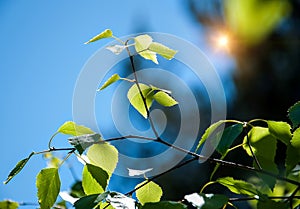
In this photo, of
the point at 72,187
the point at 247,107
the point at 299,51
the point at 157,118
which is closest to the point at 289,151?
the point at 72,187

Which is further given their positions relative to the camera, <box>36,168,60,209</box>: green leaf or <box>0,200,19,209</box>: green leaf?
<box>0,200,19,209</box>: green leaf

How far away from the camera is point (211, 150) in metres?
0.57

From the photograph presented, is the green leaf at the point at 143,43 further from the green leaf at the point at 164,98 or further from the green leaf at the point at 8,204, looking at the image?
the green leaf at the point at 8,204

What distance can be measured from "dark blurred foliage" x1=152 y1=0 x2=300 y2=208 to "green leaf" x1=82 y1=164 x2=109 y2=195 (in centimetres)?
630

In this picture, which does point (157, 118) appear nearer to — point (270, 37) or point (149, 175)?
point (270, 37)

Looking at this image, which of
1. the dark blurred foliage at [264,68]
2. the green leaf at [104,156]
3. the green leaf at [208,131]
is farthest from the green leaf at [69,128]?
the dark blurred foliage at [264,68]

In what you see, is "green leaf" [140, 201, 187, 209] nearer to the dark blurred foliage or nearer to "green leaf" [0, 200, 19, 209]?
"green leaf" [0, 200, 19, 209]

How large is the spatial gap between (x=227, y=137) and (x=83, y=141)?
0.51 ft

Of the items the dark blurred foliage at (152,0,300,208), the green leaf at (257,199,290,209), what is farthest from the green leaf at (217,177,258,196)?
the dark blurred foliage at (152,0,300,208)

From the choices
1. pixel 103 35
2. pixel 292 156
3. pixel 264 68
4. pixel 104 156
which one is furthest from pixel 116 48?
pixel 264 68

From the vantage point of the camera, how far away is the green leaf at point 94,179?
1.72 ft

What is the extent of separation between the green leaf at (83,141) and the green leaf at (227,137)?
0.13 m

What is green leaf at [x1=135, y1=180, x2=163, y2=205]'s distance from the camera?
0.56m

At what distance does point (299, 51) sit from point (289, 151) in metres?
8.38
